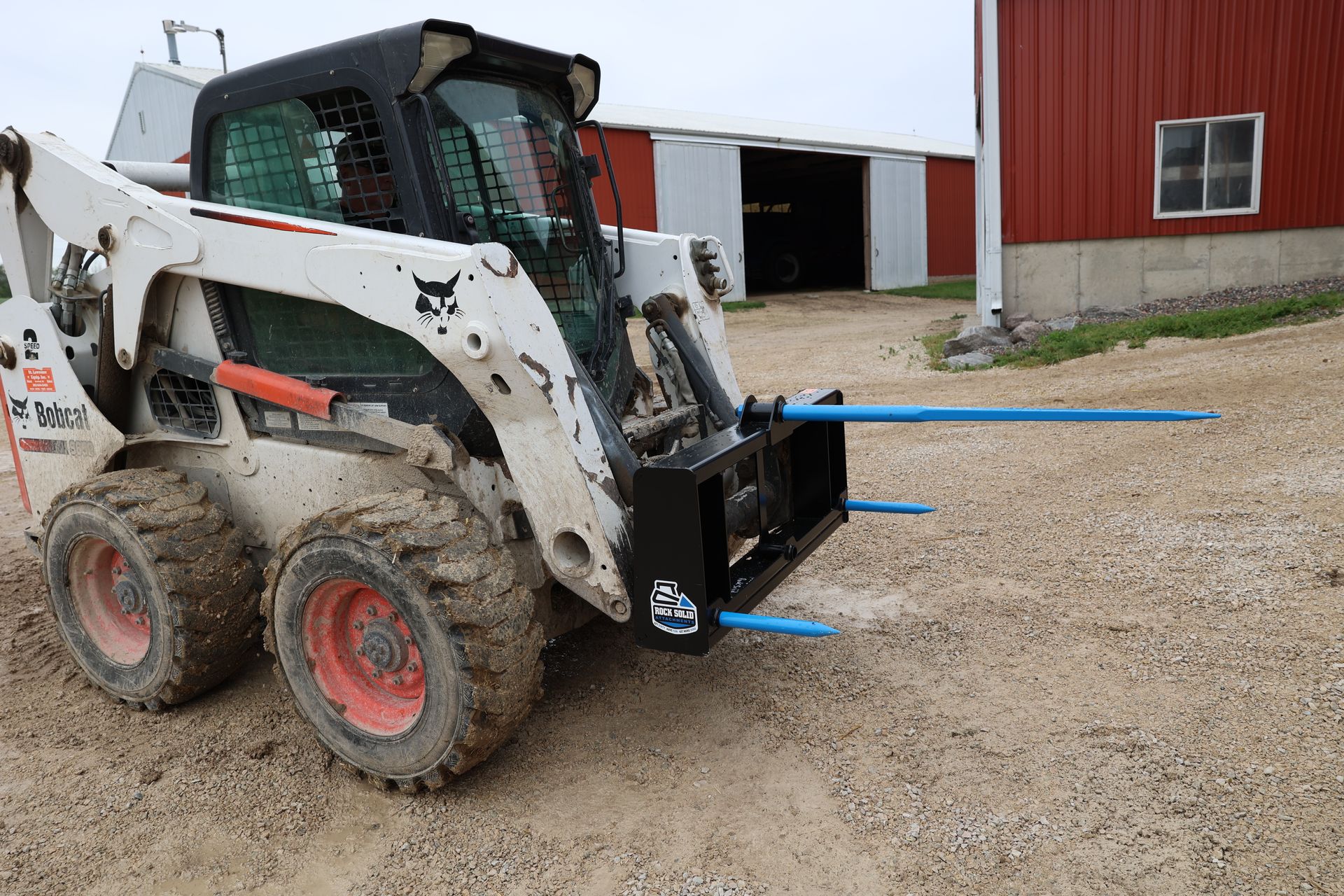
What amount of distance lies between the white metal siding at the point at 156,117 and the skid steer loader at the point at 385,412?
715 inches

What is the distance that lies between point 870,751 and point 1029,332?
9518 millimetres

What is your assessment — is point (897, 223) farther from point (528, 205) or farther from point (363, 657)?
point (363, 657)

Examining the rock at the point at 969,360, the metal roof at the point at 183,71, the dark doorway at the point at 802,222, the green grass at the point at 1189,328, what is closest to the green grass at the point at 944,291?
the dark doorway at the point at 802,222

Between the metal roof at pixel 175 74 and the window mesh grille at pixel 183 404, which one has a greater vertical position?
the metal roof at pixel 175 74

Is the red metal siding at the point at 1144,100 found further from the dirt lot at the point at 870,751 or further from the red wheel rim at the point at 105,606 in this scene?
the red wheel rim at the point at 105,606

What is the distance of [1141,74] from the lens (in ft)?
40.1

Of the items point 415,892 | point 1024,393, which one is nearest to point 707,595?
point 415,892

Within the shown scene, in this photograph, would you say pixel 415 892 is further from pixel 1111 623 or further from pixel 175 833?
pixel 1111 623

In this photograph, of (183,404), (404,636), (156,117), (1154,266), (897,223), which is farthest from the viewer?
(897,223)

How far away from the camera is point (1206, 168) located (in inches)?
485

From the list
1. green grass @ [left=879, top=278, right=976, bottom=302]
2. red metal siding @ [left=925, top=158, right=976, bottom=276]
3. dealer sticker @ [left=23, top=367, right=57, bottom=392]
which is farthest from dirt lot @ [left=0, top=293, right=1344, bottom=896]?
red metal siding @ [left=925, top=158, right=976, bottom=276]

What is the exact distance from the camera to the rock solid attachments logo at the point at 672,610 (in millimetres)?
2928

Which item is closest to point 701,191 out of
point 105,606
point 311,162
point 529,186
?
point 529,186

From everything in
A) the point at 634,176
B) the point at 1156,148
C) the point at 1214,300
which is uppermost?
the point at 634,176
